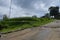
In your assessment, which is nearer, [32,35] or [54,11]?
[32,35]

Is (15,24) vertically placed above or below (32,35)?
below

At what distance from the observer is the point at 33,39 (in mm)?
15242

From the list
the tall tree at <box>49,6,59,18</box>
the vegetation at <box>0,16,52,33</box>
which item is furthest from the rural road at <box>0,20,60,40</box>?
the tall tree at <box>49,6,59,18</box>

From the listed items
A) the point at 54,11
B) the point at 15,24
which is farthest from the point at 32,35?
the point at 54,11

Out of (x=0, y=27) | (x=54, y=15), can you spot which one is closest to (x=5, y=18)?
(x=0, y=27)

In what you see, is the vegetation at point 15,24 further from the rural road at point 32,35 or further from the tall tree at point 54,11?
the tall tree at point 54,11

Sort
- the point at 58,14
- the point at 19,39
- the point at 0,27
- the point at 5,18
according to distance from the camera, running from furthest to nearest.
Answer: the point at 58,14 → the point at 5,18 → the point at 0,27 → the point at 19,39

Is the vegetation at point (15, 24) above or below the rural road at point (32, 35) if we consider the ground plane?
below

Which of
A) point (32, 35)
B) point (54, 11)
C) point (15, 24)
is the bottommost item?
point (15, 24)

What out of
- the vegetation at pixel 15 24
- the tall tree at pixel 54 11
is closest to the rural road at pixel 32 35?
the vegetation at pixel 15 24

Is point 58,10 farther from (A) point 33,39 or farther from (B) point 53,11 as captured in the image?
(A) point 33,39

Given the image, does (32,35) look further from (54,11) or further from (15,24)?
(54,11)

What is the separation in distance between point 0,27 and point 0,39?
1325cm

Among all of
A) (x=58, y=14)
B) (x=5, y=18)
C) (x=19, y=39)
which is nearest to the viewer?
Result: (x=19, y=39)
